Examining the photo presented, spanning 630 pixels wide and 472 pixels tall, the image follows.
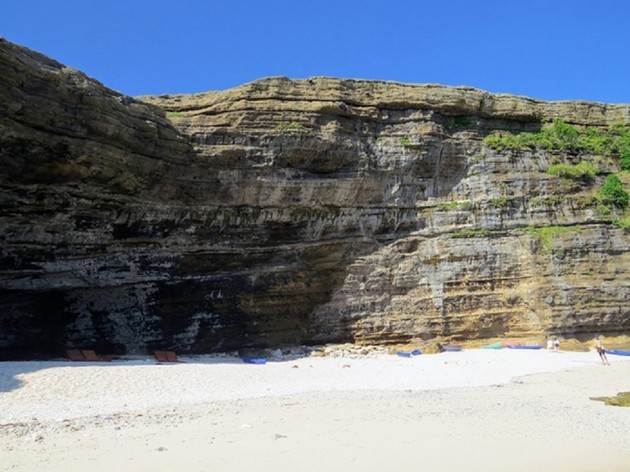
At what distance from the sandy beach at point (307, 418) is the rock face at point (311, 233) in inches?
157

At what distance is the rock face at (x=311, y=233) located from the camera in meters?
18.0

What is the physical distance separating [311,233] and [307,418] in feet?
37.9

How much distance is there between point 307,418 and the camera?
966 centimetres

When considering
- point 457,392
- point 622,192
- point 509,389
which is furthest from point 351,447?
point 622,192

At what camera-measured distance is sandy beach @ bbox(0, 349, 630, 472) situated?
7230mm

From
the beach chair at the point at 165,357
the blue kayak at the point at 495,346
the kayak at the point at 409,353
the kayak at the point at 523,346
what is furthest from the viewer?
the blue kayak at the point at 495,346

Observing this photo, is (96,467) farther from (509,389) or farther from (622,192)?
(622,192)

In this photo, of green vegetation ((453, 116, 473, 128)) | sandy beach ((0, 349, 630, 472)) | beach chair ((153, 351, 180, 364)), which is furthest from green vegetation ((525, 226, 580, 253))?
beach chair ((153, 351, 180, 364))

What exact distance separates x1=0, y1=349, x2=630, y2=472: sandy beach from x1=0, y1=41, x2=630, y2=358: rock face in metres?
3.98

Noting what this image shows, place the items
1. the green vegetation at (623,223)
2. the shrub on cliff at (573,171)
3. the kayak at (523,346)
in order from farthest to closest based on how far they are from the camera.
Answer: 1. the shrub on cliff at (573,171)
2. the green vegetation at (623,223)
3. the kayak at (523,346)

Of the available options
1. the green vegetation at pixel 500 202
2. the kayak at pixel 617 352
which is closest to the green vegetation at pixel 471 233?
the green vegetation at pixel 500 202

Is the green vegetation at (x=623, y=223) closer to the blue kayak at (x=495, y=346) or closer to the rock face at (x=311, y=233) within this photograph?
the rock face at (x=311, y=233)

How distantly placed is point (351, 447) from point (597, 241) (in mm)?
17289

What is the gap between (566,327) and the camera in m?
20.2
